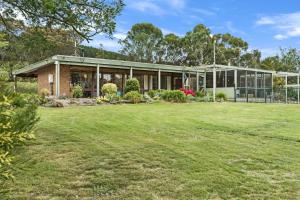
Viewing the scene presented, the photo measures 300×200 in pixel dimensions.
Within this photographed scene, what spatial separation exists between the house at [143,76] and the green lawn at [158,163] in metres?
12.9

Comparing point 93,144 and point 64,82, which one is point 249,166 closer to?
point 93,144

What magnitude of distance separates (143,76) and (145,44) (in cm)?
1909

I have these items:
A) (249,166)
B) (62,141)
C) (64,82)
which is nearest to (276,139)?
(249,166)

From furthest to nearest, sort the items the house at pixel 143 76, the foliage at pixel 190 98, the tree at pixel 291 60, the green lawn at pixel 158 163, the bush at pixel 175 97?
the tree at pixel 291 60
the house at pixel 143 76
the foliage at pixel 190 98
the bush at pixel 175 97
the green lawn at pixel 158 163

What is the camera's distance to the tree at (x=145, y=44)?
4492 cm

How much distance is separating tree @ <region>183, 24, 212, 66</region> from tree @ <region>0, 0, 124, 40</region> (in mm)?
39261

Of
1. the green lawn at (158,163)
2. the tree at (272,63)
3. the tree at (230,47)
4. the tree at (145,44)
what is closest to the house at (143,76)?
the green lawn at (158,163)

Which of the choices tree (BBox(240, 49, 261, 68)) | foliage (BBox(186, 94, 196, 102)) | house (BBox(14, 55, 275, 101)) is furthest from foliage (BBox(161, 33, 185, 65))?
foliage (BBox(186, 94, 196, 102))

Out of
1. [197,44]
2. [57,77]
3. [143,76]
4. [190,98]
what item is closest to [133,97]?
[190,98]

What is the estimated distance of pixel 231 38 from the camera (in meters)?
50.3

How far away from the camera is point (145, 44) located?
45562 mm

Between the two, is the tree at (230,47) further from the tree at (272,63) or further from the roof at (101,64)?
the roof at (101,64)

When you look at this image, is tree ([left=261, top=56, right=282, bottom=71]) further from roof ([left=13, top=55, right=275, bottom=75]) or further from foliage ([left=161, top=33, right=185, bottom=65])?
roof ([left=13, top=55, right=275, bottom=75])

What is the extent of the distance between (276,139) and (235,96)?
1922 centimetres
